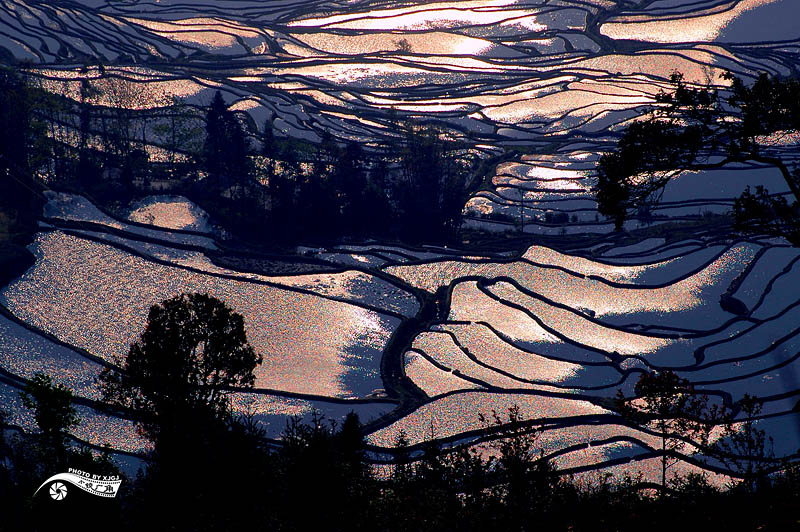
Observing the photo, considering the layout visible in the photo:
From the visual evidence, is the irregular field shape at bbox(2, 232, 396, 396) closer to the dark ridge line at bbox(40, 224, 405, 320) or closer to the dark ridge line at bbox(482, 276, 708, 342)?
the dark ridge line at bbox(40, 224, 405, 320)

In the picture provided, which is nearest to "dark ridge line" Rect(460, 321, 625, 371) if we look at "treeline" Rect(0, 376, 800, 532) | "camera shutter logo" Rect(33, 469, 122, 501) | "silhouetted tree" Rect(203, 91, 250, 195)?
"treeline" Rect(0, 376, 800, 532)

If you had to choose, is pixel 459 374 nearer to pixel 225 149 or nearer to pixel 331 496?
pixel 331 496

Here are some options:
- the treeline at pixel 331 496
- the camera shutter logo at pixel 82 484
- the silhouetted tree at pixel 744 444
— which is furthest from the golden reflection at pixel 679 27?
the camera shutter logo at pixel 82 484

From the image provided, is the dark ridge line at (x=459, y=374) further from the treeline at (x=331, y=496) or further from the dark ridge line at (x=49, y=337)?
the dark ridge line at (x=49, y=337)

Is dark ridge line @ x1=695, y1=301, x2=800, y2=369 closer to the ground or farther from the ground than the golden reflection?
closer to the ground

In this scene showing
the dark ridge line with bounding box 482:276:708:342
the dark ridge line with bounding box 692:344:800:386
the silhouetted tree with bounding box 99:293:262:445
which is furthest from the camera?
the dark ridge line with bounding box 482:276:708:342
